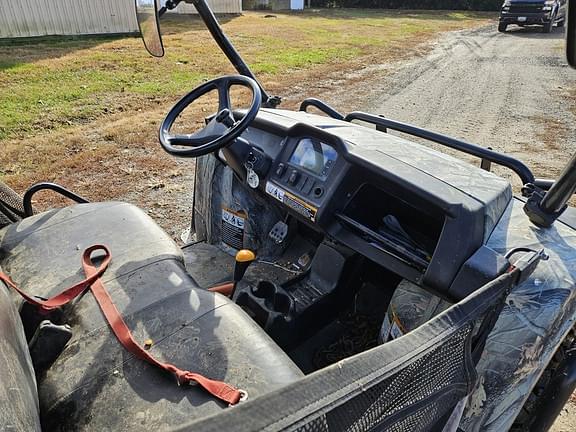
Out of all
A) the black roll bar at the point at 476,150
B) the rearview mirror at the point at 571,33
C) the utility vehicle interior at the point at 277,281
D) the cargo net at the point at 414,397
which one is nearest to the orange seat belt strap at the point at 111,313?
the utility vehicle interior at the point at 277,281

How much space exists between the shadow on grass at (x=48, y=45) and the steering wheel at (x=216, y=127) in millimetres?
7695

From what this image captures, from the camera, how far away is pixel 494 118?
7.19 m

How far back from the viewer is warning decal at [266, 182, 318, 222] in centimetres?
208

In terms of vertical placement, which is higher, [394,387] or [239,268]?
[394,387]

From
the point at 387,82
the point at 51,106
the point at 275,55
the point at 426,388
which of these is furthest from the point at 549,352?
the point at 275,55

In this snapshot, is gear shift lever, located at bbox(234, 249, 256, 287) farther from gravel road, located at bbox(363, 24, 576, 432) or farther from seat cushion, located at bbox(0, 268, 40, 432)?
gravel road, located at bbox(363, 24, 576, 432)

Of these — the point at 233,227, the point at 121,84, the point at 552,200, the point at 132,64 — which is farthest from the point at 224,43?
the point at 132,64

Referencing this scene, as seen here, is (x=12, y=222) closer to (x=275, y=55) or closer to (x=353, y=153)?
(x=353, y=153)

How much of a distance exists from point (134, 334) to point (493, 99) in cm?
817

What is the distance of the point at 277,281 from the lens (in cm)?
253

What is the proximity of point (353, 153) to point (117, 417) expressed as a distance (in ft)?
4.04

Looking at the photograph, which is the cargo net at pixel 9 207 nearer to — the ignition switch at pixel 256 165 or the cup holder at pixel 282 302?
the ignition switch at pixel 256 165

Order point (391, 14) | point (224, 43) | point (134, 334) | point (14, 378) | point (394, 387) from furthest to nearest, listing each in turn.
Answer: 1. point (391, 14)
2. point (224, 43)
3. point (134, 334)
4. point (14, 378)
5. point (394, 387)

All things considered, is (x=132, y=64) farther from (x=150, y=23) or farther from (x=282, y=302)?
(x=282, y=302)
